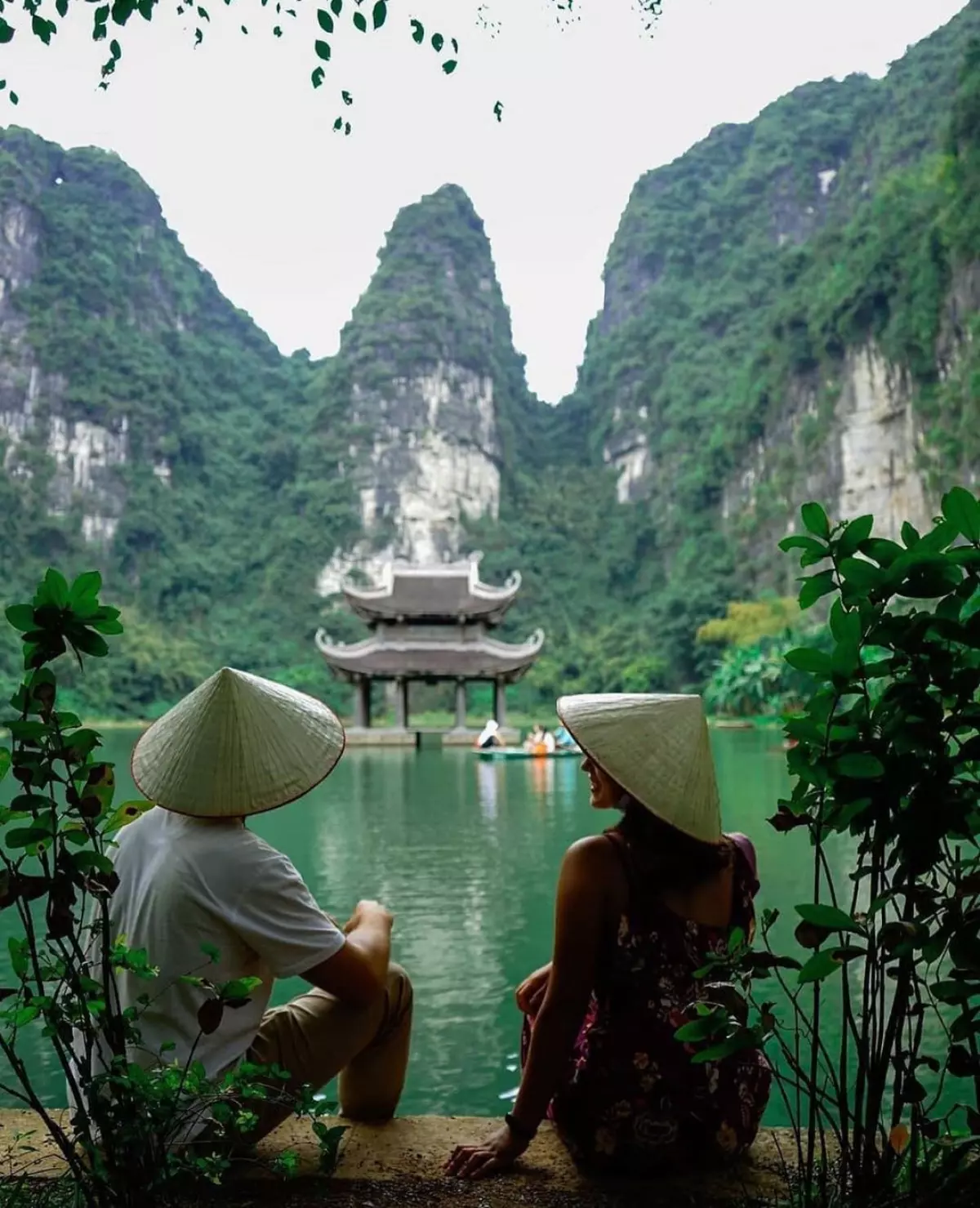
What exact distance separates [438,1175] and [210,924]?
0.45 meters

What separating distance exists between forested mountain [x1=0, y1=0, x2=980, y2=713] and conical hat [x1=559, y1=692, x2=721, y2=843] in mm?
29209

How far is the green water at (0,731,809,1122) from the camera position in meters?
2.86

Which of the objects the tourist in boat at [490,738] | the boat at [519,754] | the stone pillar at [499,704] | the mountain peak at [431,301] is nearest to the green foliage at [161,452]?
the mountain peak at [431,301]

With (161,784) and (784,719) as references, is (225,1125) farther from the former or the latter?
(784,719)

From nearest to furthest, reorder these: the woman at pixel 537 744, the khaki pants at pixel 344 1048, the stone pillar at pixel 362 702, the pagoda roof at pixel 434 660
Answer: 1. the khaki pants at pixel 344 1048
2. the woman at pixel 537 744
3. the pagoda roof at pixel 434 660
4. the stone pillar at pixel 362 702

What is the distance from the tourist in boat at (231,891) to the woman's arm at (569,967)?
0.23 metres

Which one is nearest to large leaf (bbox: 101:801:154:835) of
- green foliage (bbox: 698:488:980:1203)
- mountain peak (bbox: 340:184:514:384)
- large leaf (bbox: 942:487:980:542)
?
green foliage (bbox: 698:488:980:1203)

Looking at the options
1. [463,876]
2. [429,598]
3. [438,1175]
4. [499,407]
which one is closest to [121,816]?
[438,1175]

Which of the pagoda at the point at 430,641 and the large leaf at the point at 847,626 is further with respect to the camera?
the pagoda at the point at 430,641

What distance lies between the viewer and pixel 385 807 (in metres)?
8.79

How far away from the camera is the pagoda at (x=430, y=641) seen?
67.0 feet

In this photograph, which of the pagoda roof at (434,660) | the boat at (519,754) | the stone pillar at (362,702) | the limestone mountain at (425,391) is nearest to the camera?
the boat at (519,754)

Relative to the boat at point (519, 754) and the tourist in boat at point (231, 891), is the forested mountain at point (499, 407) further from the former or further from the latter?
the tourist in boat at point (231, 891)

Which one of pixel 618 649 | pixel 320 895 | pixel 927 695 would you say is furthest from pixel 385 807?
pixel 618 649
